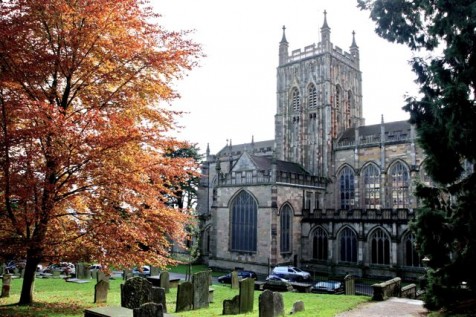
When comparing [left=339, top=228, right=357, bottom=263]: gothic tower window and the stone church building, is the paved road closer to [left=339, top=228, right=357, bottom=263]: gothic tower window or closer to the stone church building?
the stone church building

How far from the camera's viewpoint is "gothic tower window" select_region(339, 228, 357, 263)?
3033 centimetres

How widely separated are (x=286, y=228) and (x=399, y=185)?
10214 millimetres

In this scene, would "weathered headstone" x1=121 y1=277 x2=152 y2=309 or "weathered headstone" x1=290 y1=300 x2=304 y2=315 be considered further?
"weathered headstone" x1=290 y1=300 x2=304 y2=315

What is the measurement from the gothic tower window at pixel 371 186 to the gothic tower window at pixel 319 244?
542 cm

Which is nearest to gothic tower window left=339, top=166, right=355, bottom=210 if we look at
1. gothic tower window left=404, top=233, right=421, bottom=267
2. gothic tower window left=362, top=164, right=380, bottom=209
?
gothic tower window left=362, top=164, right=380, bottom=209

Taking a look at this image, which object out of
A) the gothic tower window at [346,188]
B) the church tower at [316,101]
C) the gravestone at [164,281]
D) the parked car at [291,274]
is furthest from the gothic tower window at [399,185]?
the gravestone at [164,281]

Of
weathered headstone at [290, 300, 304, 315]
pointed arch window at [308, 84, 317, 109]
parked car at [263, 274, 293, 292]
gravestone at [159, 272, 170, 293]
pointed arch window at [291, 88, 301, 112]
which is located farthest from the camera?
pointed arch window at [291, 88, 301, 112]

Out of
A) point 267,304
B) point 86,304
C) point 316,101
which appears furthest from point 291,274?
point 316,101

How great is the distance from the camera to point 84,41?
10.4 meters

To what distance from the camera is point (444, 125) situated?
10.2m

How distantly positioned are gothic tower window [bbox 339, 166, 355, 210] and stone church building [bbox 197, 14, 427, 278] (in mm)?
94

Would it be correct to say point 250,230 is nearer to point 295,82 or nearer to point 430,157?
point 295,82

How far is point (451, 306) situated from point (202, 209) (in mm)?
42974

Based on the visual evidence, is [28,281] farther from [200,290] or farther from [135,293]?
[200,290]
